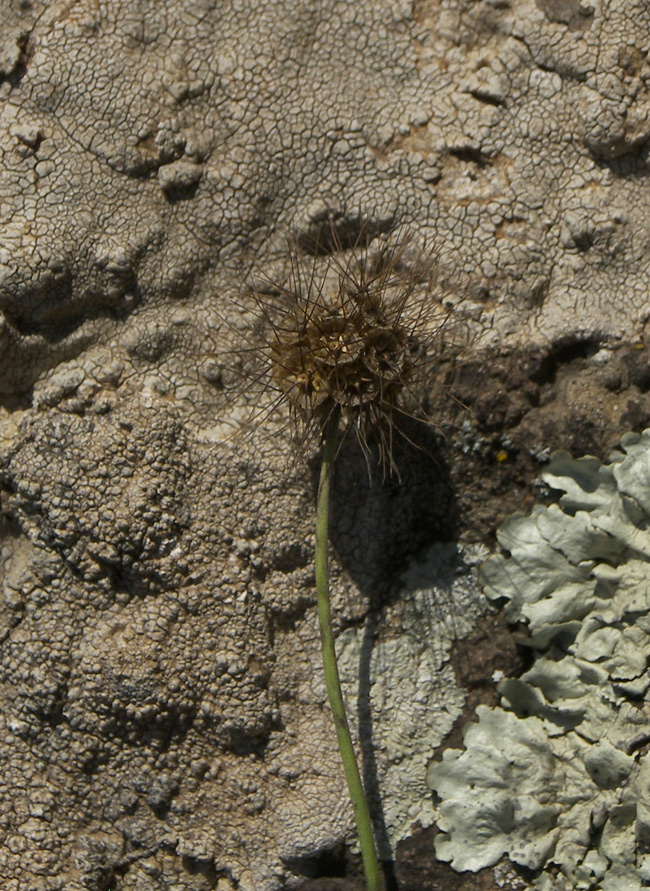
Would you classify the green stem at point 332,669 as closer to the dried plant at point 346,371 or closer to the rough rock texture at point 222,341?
the dried plant at point 346,371

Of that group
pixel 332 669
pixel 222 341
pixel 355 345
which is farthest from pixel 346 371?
pixel 332 669

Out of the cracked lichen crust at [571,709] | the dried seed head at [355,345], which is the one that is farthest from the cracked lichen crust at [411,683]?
the dried seed head at [355,345]

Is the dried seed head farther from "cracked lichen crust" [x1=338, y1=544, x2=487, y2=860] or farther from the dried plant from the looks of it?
"cracked lichen crust" [x1=338, y1=544, x2=487, y2=860]

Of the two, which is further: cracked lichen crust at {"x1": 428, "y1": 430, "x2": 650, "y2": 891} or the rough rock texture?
the rough rock texture

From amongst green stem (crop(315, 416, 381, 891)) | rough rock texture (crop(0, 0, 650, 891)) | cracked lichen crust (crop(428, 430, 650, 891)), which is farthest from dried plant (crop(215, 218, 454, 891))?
cracked lichen crust (crop(428, 430, 650, 891))

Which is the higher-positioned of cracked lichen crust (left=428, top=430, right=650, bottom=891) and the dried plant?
the dried plant

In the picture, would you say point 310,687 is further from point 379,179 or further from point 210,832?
point 379,179
